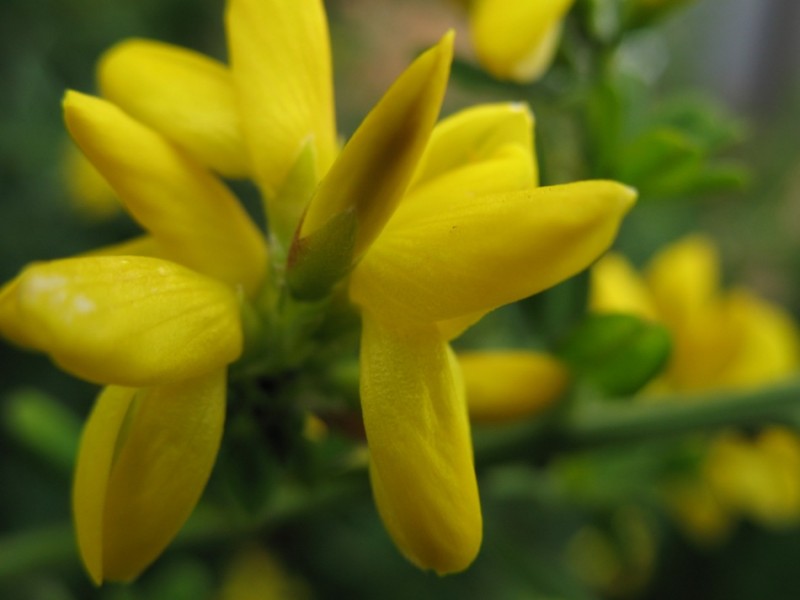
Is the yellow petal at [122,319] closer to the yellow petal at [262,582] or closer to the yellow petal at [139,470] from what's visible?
the yellow petal at [139,470]

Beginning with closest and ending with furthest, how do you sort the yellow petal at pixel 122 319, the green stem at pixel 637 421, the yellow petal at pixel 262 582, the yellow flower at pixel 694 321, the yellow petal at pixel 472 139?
the yellow petal at pixel 122 319 → the yellow petal at pixel 472 139 → the green stem at pixel 637 421 → the yellow flower at pixel 694 321 → the yellow petal at pixel 262 582

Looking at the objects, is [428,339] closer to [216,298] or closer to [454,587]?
[216,298]

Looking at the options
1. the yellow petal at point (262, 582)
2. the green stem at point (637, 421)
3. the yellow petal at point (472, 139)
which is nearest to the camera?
the yellow petal at point (472, 139)

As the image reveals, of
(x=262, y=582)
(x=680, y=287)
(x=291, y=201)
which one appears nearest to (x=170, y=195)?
(x=291, y=201)

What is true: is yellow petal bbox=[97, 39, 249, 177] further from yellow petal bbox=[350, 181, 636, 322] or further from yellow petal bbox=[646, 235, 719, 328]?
yellow petal bbox=[646, 235, 719, 328]

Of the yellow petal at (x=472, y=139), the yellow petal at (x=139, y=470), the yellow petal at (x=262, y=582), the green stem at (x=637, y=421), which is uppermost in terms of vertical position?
the yellow petal at (x=472, y=139)

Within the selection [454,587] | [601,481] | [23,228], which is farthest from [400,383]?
[23,228]

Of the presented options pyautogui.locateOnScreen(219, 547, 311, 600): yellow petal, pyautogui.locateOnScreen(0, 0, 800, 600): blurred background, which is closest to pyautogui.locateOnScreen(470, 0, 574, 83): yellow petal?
pyautogui.locateOnScreen(0, 0, 800, 600): blurred background

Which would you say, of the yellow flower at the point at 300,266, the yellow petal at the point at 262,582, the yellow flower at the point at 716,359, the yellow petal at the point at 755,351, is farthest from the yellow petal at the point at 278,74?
the yellow petal at the point at 262,582

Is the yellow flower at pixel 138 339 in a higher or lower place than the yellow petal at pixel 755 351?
higher
